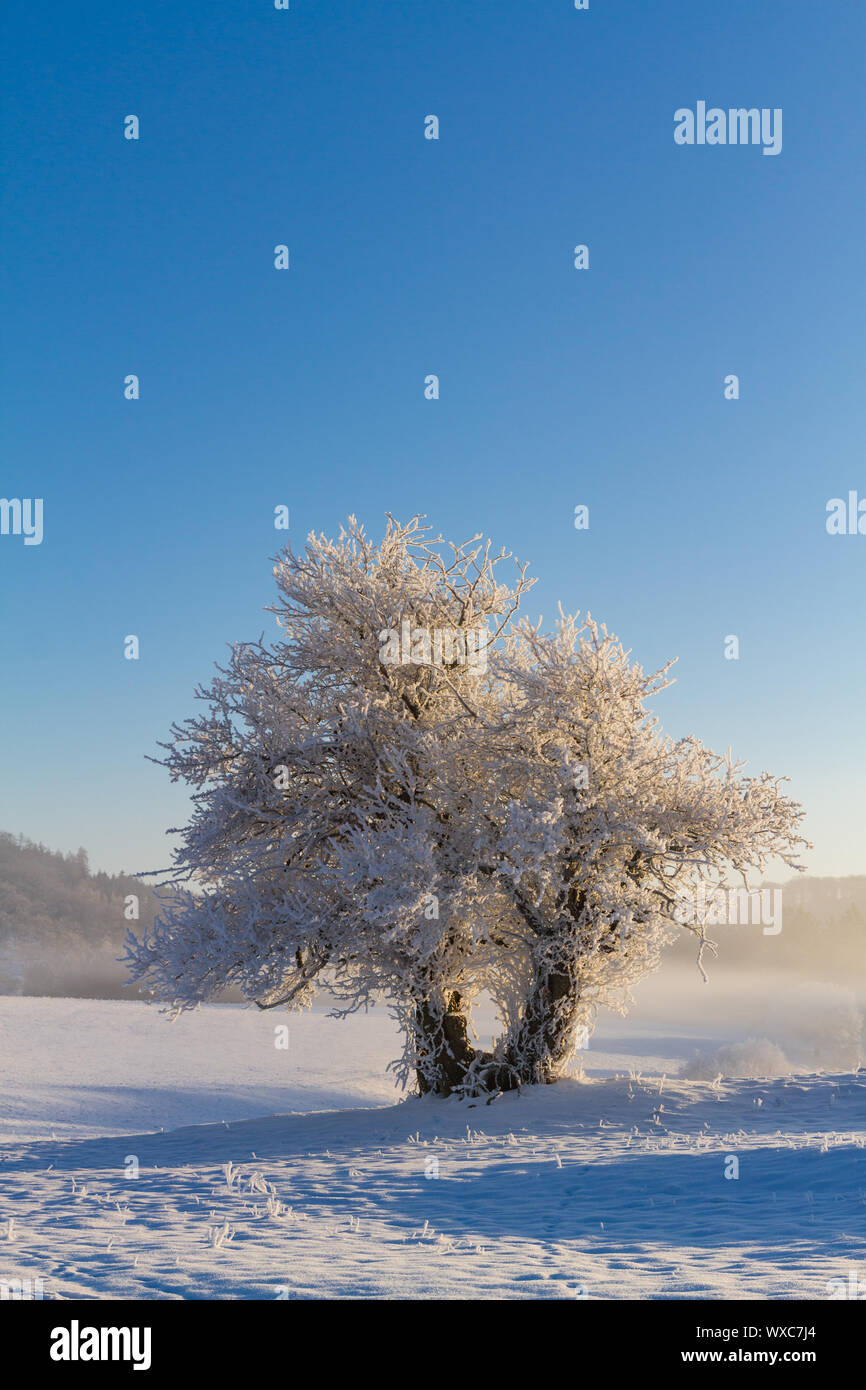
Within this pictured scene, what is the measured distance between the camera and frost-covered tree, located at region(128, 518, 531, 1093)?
1627 centimetres

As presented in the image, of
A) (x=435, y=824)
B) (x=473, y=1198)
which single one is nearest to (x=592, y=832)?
(x=435, y=824)

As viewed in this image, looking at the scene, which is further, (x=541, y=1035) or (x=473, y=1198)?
(x=541, y=1035)

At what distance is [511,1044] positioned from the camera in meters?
17.1

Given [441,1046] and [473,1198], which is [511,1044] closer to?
[441,1046]

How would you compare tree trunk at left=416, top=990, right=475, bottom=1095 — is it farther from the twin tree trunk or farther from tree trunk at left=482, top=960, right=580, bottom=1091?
tree trunk at left=482, top=960, right=580, bottom=1091

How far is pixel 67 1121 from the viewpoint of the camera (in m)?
22.1

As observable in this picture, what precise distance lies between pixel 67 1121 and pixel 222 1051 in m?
9.92

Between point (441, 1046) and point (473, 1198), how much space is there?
8168 mm

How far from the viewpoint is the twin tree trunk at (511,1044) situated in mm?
16828

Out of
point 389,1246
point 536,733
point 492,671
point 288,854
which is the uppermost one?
point 492,671

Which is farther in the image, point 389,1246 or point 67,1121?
point 67,1121

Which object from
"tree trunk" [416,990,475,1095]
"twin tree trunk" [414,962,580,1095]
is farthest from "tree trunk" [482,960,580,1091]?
"tree trunk" [416,990,475,1095]
